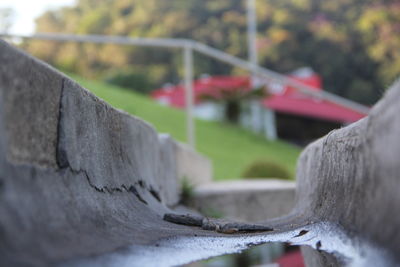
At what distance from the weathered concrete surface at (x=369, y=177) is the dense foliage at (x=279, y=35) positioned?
91.3 ft

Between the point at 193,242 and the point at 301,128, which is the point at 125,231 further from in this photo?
the point at 301,128

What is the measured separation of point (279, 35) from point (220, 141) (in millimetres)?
19236

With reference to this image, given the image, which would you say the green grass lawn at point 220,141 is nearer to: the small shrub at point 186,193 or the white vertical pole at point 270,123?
the white vertical pole at point 270,123

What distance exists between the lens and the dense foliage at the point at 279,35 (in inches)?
1195

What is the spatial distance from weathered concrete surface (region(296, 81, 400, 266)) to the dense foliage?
27.8m

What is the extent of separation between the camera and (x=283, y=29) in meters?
32.2

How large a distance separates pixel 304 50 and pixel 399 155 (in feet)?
104

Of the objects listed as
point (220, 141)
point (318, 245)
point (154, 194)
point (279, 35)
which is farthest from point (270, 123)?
point (318, 245)

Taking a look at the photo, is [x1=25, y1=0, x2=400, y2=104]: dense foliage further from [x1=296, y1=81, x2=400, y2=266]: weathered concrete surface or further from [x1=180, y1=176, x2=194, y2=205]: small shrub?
[x1=296, y1=81, x2=400, y2=266]: weathered concrete surface

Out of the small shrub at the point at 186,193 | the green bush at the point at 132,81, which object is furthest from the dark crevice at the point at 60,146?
the green bush at the point at 132,81

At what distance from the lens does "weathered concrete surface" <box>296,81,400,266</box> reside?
0.95m

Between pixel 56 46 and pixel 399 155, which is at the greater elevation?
pixel 56 46

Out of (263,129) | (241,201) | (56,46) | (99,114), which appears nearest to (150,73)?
(56,46)

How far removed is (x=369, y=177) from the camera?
1.12 metres
